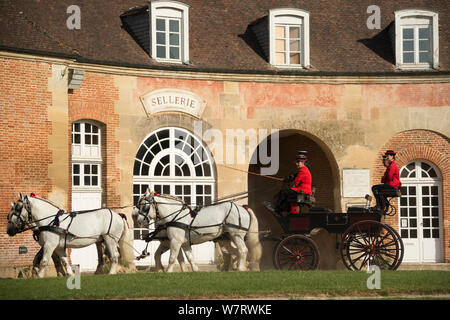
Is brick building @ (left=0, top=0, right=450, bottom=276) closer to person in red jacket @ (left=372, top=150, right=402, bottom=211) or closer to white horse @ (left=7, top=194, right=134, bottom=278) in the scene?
white horse @ (left=7, top=194, right=134, bottom=278)

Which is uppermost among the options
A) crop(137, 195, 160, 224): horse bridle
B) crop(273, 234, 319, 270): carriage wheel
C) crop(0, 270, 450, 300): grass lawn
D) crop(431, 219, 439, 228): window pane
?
crop(137, 195, 160, 224): horse bridle

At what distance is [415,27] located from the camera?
24531 mm

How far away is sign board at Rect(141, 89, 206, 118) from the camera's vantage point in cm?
2261

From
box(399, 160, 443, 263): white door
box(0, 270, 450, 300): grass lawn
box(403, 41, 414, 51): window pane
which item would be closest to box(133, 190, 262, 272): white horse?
box(0, 270, 450, 300): grass lawn

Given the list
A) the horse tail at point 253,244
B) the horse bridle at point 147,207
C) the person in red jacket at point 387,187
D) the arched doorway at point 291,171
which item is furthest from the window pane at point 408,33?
the horse bridle at point 147,207

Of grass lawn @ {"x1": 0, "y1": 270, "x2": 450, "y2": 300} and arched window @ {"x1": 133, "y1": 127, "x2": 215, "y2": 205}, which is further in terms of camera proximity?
arched window @ {"x1": 133, "y1": 127, "x2": 215, "y2": 205}

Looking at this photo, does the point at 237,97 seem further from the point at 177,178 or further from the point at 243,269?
the point at 243,269

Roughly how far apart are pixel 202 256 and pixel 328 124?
17.1ft

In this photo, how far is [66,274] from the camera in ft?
54.3

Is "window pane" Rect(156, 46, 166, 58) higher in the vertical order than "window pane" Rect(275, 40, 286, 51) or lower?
lower

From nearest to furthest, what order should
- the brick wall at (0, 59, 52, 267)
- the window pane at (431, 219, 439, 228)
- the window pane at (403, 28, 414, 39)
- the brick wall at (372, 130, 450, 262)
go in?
the brick wall at (0, 59, 52, 267), the brick wall at (372, 130, 450, 262), the window pane at (403, 28, 414, 39), the window pane at (431, 219, 439, 228)

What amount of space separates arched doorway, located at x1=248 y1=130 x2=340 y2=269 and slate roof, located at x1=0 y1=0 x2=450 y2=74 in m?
2.61

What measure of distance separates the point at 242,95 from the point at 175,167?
2.77m
